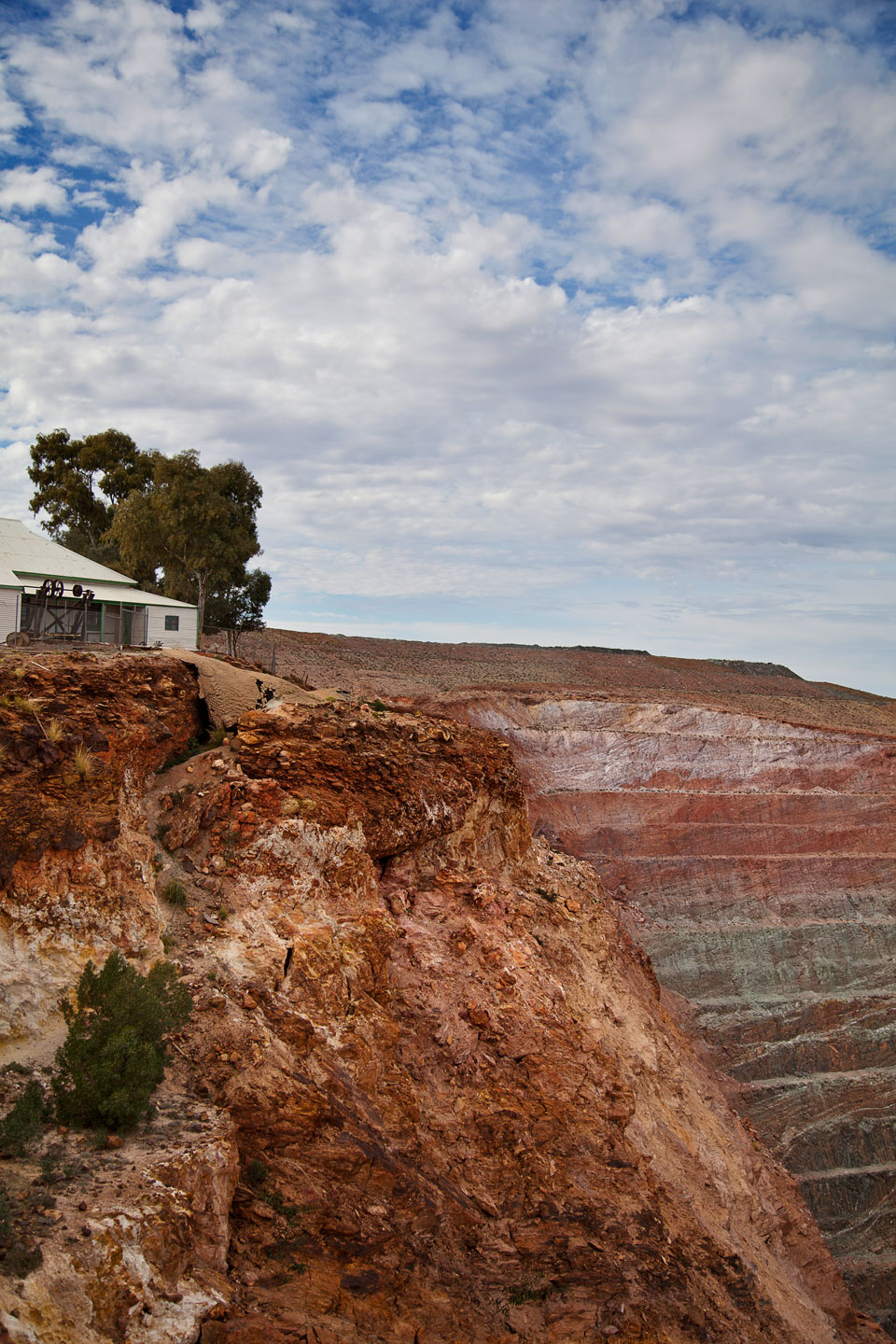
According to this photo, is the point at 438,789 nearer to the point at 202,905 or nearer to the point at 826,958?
the point at 202,905

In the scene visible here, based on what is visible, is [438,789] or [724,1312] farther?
[438,789]

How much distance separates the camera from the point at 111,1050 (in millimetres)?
8500

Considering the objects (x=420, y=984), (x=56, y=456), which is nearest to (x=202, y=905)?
(x=420, y=984)

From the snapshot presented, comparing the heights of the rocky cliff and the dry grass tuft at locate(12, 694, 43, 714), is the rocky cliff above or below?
below

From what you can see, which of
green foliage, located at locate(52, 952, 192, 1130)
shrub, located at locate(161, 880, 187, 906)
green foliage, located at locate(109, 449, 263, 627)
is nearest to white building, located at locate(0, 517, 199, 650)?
green foliage, located at locate(109, 449, 263, 627)

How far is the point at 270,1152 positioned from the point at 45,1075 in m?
2.64

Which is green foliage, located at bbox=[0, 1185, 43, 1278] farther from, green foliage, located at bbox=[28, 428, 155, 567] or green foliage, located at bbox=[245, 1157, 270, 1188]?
Result: green foliage, located at bbox=[28, 428, 155, 567]

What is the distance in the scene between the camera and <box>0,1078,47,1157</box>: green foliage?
25.5 ft

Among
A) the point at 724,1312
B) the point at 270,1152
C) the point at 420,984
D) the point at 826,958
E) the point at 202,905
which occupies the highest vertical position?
the point at 202,905

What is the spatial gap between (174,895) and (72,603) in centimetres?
1257

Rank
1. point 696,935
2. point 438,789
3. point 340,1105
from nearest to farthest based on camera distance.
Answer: point 340,1105 → point 438,789 → point 696,935

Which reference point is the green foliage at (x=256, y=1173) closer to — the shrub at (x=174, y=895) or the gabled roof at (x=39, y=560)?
the shrub at (x=174, y=895)

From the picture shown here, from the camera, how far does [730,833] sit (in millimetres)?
25375

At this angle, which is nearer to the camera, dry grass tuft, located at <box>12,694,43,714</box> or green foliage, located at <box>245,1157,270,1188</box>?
green foliage, located at <box>245,1157,270,1188</box>
